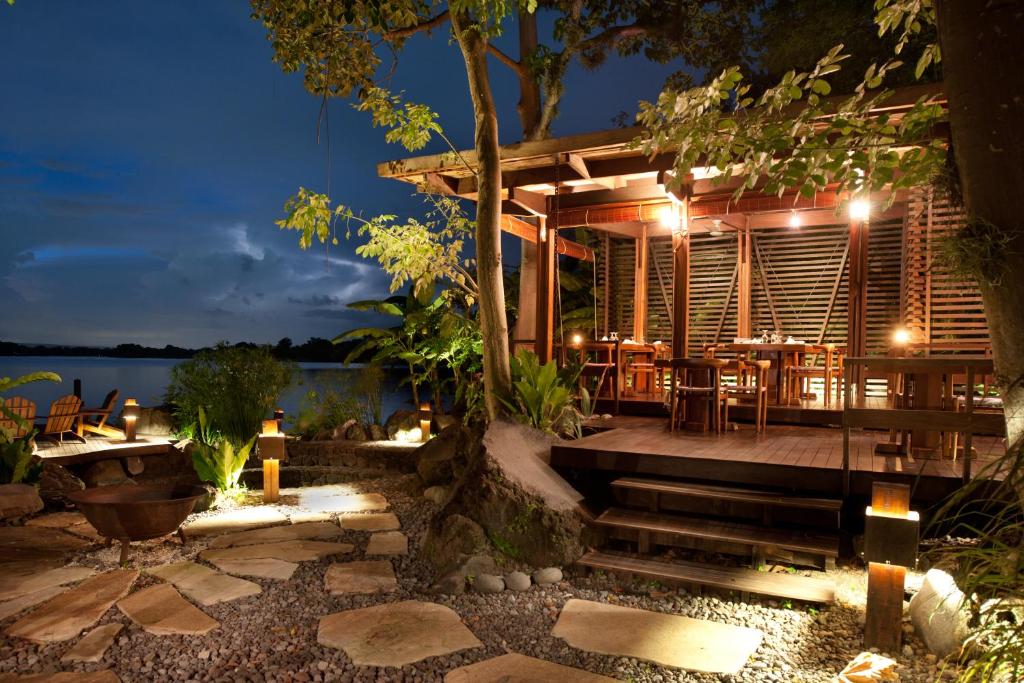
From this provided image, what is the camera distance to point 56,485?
6938mm

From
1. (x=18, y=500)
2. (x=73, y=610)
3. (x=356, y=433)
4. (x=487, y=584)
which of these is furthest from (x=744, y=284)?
(x=18, y=500)

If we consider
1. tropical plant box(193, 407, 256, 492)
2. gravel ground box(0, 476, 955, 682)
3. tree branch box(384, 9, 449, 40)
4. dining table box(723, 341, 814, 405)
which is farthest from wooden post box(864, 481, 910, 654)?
tree branch box(384, 9, 449, 40)

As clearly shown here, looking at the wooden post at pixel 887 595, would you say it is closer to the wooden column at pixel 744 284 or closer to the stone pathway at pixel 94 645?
the stone pathway at pixel 94 645

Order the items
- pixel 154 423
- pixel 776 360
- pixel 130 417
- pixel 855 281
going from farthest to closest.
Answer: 1. pixel 154 423
2. pixel 130 417
3. pixel 855 281
4. pixel 776 360

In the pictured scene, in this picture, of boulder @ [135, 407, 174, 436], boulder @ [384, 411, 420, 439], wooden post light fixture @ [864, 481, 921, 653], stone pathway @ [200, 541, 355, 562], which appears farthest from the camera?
boulder @ [135, 407, 174, 436]

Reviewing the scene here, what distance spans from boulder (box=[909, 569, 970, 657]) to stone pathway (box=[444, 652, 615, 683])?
1.71m

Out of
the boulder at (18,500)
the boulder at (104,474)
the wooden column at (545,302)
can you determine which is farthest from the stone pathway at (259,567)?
the boulder at (104,474)

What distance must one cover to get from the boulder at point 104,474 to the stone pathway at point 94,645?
6.09 meters

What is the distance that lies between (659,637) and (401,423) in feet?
24.7

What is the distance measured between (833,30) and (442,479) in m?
9.41

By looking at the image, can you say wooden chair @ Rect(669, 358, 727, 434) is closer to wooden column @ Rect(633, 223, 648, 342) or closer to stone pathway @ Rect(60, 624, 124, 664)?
wooden column @ Rect(633, 223, 648, 342)

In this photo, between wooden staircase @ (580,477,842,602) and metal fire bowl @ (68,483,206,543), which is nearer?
wooden staircase @ (580,477,842,602)

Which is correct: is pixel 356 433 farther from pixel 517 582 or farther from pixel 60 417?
pixel 517 582

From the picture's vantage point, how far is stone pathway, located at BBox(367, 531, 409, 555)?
5027 mm
